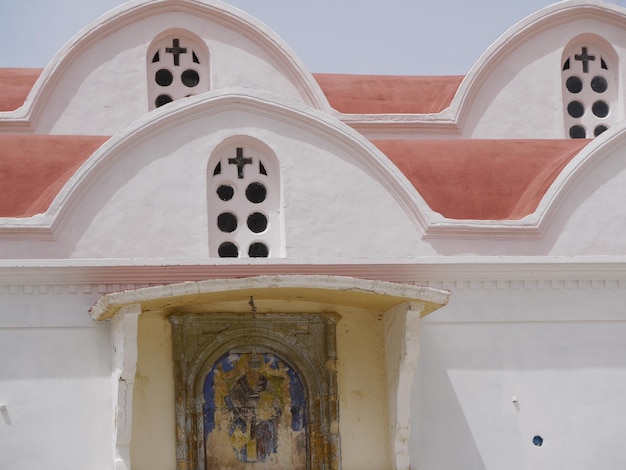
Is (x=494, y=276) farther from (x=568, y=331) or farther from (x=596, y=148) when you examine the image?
(x=596, y=148)

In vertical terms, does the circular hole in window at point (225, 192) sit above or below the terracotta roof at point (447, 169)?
below

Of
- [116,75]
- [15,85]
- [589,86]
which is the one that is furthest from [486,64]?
[15,85]

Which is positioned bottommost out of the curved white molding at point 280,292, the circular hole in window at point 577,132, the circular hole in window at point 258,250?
the curved white molding at point 280,292

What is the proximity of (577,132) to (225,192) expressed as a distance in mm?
5471

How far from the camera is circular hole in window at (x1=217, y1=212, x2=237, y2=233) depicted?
563 inches

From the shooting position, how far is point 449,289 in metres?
14.0

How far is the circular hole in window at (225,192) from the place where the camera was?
1435 centimetres

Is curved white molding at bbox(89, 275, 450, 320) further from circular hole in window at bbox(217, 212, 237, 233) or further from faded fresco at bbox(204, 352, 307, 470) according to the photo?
circular hole in window at bbox(217, 212, 237, 233)

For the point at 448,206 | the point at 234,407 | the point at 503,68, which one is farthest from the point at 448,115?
the point at 234,407

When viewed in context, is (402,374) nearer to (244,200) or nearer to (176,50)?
(244,200)

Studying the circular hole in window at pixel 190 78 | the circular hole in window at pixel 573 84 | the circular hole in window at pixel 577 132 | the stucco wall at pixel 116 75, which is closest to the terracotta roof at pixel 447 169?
the stucco wall at pixel 116 75

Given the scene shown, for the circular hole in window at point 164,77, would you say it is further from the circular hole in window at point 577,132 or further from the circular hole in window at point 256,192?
the circular hole in window at point 577,132

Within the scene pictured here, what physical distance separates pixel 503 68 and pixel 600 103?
1.19 m

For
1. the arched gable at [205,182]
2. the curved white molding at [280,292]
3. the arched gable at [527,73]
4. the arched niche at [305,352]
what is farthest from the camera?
the arched gable at [527,73]
